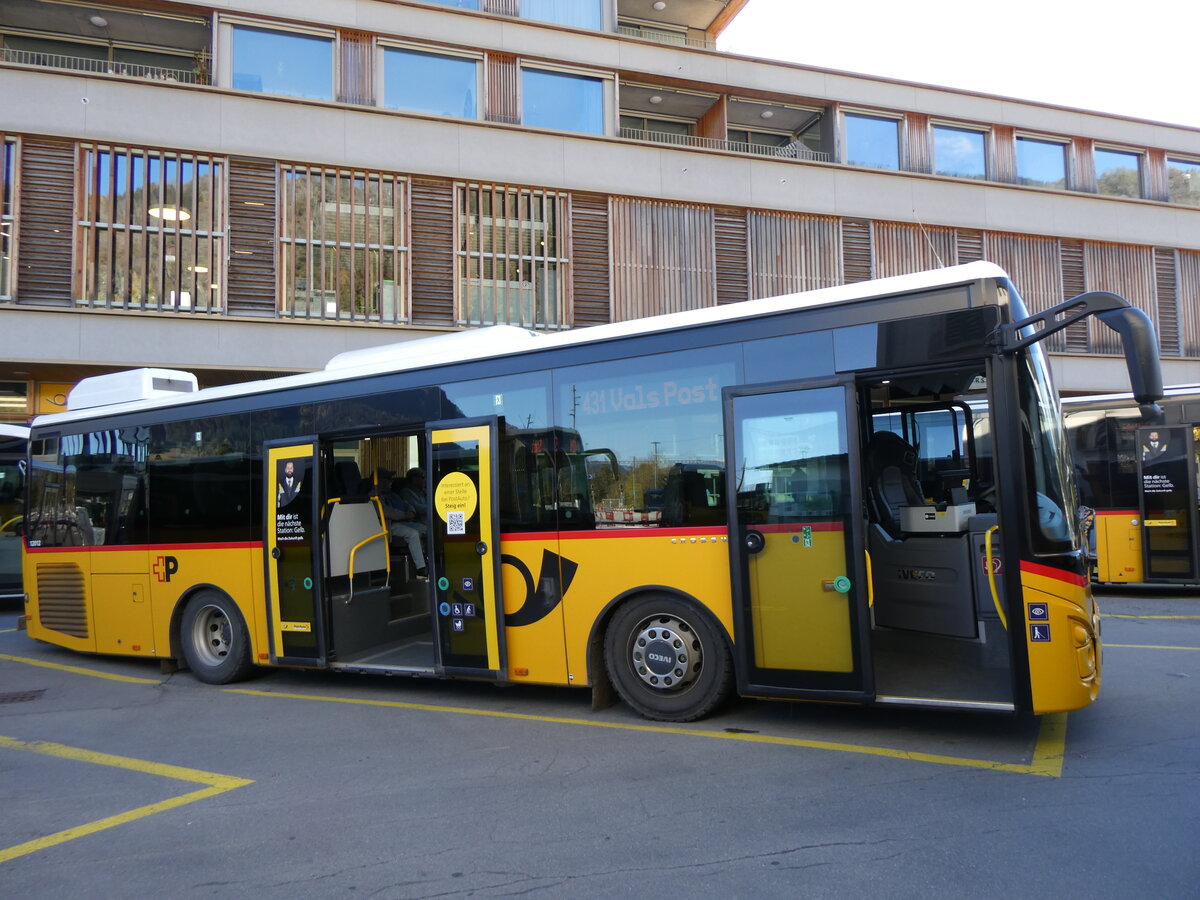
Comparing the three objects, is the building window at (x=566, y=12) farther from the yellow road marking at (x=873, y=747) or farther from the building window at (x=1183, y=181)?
the yellow road marking at (x=873, y=747)

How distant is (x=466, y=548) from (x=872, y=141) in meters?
19.1

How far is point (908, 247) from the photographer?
21484 millimetres

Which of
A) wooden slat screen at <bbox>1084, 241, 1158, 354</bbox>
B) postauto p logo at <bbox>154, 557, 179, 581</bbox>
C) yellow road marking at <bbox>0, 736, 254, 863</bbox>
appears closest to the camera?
yellow road marking at <bbox>0, 736, 254, 863</bbox>

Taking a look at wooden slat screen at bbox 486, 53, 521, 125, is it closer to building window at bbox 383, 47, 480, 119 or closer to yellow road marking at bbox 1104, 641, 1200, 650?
building window at bbox 383, 47, 480, 119

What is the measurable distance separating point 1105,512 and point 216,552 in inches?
494

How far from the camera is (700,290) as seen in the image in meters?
20.0

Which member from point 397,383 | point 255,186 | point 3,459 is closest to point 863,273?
point 255,186

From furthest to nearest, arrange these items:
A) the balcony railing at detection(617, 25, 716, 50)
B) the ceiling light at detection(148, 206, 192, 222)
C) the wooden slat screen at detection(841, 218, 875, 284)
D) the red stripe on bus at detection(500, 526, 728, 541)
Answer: the balcony railing at detection(617, 25, 716, 50), the wooden slat screen at detection(841, 218, 875, 284), the ceiling light at detection(148, 206, 192, 222), the red stripe on bus at detection(500, 526, 728, 541)

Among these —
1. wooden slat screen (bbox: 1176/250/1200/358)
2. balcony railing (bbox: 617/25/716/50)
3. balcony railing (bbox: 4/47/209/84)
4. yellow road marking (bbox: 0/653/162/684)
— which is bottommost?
yellow road marking (bbox: 0/653/162/684)

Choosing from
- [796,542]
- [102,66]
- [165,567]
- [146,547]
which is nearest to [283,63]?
[102,66]

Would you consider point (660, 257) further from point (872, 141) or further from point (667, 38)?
point (667, 38)

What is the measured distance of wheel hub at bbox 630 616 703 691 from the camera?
6.23 metres

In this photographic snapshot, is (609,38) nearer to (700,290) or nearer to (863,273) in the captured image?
(700,290)

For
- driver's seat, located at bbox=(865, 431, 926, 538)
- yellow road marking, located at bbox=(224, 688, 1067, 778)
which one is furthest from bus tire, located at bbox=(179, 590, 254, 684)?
driver's seat, located at bbox=(865, 431, 926, 538)
